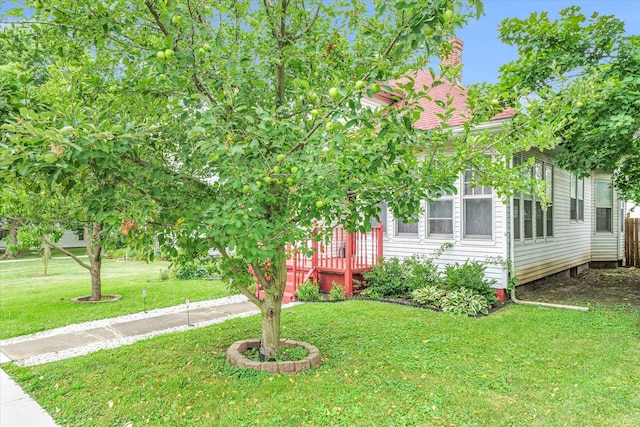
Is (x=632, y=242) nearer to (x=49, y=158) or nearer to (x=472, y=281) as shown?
(x=472, y=281)

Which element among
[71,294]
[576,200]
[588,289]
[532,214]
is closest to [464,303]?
[532,214]

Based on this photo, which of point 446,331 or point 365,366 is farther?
point 446,331

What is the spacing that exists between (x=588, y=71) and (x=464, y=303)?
4138 mm

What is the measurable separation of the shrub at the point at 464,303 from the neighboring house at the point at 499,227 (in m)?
0.82

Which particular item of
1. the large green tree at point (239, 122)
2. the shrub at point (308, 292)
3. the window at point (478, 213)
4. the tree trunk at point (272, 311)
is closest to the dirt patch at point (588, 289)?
the window at point (478, 213)

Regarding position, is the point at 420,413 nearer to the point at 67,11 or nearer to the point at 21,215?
the point at 67,11

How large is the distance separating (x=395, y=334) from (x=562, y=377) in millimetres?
1990

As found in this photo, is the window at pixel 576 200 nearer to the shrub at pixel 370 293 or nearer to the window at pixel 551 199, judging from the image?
the window at pixel 551 199

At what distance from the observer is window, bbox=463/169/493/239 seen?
25.5 ft

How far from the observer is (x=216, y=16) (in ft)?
11.5

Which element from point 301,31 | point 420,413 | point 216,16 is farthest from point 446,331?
point 216,16

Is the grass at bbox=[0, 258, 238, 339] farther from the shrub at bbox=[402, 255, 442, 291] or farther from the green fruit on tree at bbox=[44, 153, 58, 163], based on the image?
the green fruit on tree at bbox=[44, 153, 58, 163]

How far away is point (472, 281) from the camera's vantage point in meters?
7.20

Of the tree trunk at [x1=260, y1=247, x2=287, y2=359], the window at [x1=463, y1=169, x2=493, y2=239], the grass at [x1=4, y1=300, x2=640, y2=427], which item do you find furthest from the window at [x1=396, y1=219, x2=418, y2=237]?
the tree trunk at [x1=260, y1=247, x2=287, y2=359]
